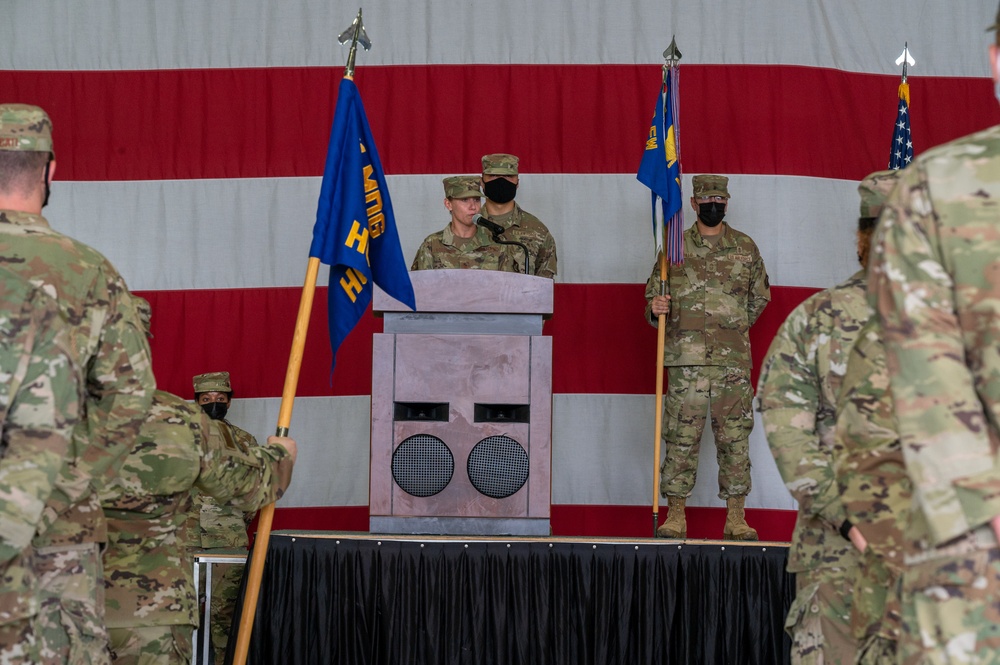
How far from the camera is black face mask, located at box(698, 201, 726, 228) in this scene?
17.5ft

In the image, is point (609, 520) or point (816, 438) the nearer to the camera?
point (816, 438)

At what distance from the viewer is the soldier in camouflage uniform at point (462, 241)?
16.6 ft

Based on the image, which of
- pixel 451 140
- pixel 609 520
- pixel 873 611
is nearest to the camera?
pixel 873 611

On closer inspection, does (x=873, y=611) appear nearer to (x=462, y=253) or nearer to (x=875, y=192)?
(x=875, y=192)

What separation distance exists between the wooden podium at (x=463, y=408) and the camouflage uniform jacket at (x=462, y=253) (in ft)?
3.47

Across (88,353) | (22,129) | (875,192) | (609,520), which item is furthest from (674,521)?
(22,129)

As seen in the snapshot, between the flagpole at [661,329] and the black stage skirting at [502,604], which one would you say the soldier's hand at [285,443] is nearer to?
the black stage skirting at [502,604]

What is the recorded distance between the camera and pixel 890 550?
6.05 feet

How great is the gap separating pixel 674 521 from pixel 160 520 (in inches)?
103

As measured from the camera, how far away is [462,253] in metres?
5.13

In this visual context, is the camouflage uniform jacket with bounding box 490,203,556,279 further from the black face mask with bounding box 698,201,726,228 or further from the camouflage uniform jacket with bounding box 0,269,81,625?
the camouflage uniform jacket with bounding box 0,269,81,625

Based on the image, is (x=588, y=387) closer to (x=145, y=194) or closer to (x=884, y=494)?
(x=145, y=194)

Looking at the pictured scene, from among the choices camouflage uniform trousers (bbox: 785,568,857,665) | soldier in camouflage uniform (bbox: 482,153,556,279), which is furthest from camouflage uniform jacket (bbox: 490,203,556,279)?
camouflage uniform trousers (bbox: 785,568,857,665)

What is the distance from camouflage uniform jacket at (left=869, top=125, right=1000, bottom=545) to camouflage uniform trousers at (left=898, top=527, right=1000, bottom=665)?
3 cm
